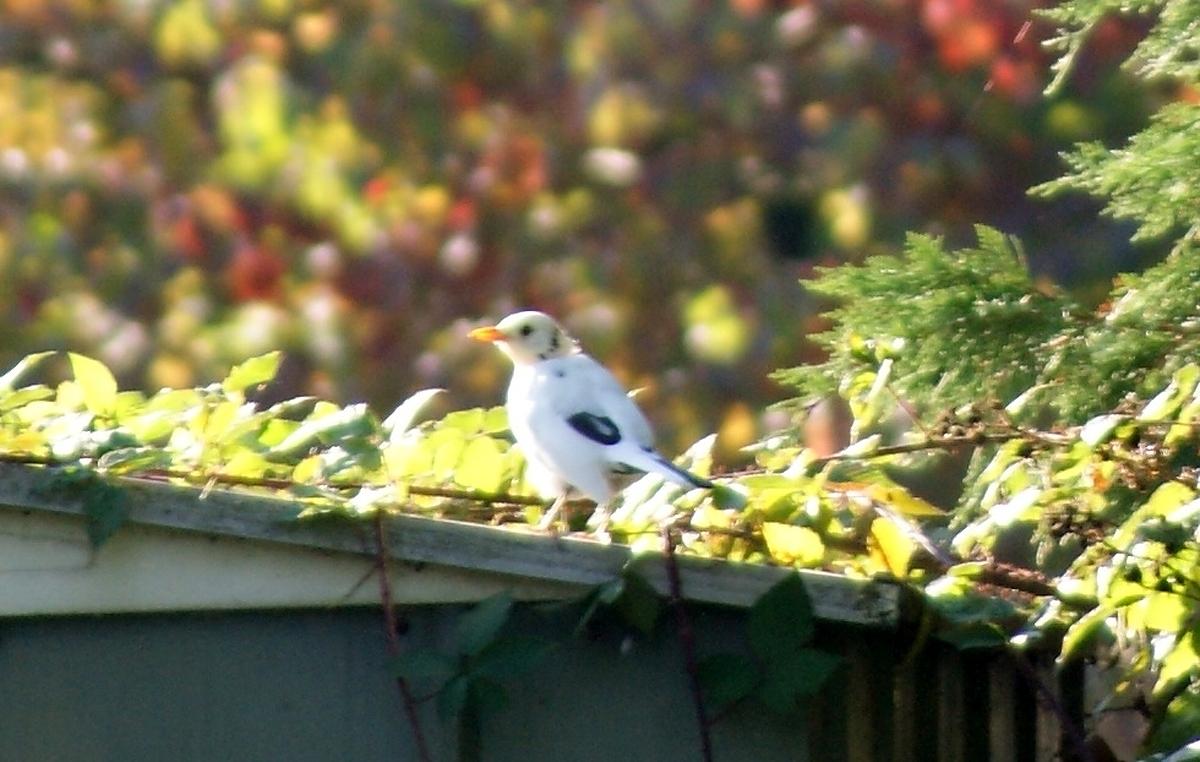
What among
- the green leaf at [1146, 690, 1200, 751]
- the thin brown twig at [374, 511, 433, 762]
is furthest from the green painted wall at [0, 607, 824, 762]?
the green leaf at [1146, 690, 1200, 751]

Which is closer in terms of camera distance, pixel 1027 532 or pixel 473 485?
pixel 473 485

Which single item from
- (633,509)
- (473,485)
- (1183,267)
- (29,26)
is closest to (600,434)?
(473,485)

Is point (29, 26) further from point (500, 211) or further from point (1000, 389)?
point (1000, 389)

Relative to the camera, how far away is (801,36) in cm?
503

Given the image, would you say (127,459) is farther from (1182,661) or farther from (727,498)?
(1182,661)

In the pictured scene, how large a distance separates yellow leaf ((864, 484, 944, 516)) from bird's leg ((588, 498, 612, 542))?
1.03ft

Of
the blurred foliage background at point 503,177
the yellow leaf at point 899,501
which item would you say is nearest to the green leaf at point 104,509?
the yellow leaf at point 899,501

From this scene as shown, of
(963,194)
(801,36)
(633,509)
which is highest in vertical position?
(801,36)

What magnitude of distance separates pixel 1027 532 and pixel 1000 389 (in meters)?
2.45

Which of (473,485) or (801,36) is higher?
(801,36)

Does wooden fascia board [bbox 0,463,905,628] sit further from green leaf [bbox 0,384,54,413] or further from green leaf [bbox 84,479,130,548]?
green leaf [bbox 0,384,54,413]

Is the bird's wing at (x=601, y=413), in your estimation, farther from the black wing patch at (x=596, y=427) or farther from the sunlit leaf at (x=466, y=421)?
the sunlit leaf at (x=466, y=421)

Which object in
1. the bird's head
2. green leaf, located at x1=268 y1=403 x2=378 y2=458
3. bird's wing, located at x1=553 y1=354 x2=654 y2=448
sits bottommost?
green leaf, located at x1=268 y1=403 x2=378 y2=458

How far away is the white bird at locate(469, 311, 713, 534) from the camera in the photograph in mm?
2740
